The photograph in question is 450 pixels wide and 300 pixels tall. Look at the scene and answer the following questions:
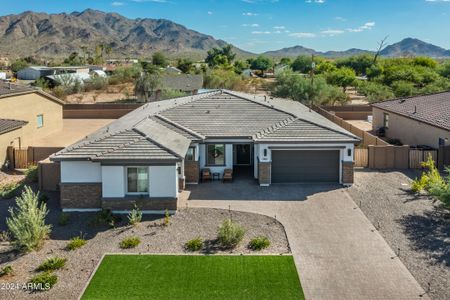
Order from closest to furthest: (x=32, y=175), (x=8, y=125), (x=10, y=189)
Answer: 1. (x=10, y=189)
2. (x=32, y=175)
3. (x=8, y=125)

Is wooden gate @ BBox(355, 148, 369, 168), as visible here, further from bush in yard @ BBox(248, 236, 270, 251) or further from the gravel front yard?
bush in yard @ BBox(248, 236, 270, 251)

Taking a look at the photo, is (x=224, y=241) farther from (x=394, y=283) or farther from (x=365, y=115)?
(x=365, y=115)

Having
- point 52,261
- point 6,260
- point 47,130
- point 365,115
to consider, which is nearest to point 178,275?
point 52,261

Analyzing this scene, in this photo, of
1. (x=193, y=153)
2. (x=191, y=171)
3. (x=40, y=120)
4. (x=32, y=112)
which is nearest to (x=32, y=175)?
(x=191, y=171)

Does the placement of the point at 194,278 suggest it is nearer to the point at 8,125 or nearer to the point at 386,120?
the point at 8,125

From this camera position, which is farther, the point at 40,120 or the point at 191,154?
the point at 40,120

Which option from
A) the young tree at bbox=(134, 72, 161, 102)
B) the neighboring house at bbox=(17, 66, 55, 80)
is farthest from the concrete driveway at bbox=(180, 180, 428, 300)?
the neighboring house at bbox=(17, 66, 55, 80)
